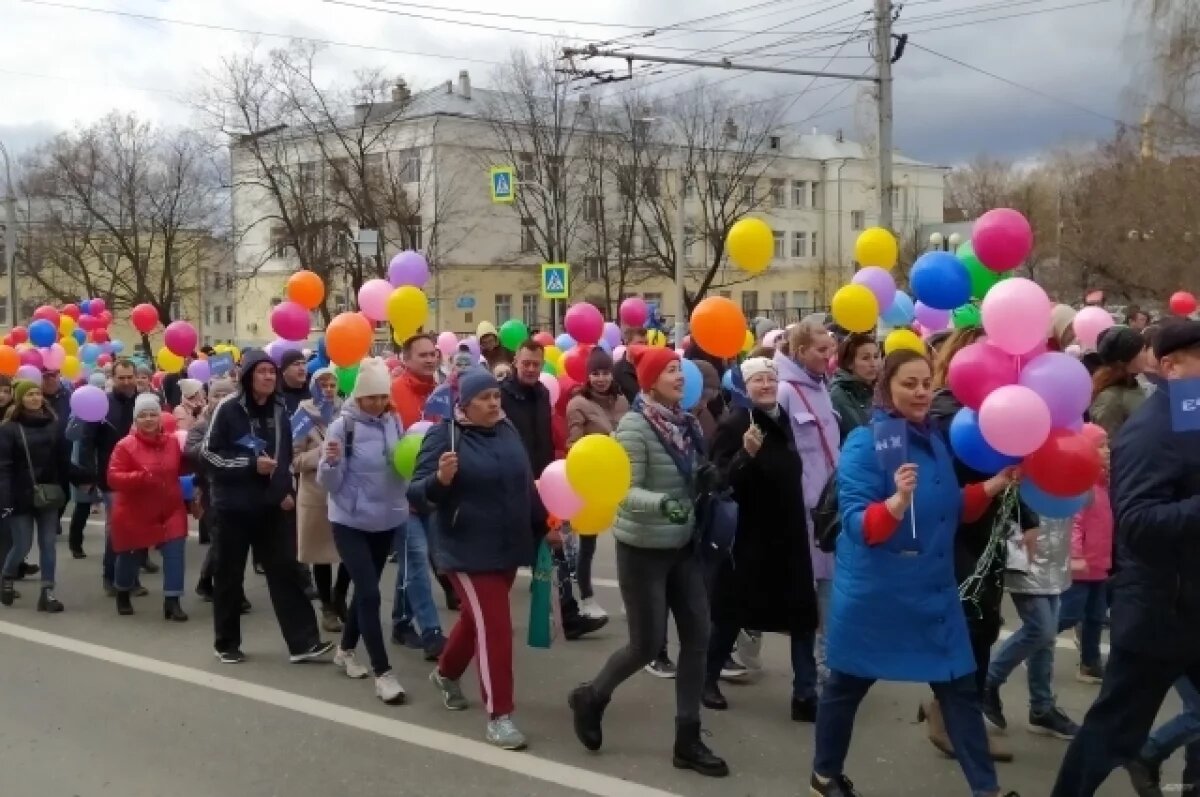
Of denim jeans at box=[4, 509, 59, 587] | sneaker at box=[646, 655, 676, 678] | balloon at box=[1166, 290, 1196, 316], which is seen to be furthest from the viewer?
balloon at box=[1166, 290, 1196, 316]

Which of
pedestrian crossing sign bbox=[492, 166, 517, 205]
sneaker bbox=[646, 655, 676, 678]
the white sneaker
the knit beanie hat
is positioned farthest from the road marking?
pedestrian crossing sign bbox=[492, 166, 517, 205]

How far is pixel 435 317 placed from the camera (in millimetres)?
49406

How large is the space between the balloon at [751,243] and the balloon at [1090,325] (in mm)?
1891

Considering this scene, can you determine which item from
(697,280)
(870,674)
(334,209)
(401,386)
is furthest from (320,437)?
(697,280)

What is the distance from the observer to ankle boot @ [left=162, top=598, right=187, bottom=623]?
8.10m

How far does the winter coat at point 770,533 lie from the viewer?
219 inches

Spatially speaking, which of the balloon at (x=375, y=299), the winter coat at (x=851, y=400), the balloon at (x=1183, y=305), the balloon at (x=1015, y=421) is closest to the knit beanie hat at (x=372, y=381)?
the balloon at (x=375, y=299)

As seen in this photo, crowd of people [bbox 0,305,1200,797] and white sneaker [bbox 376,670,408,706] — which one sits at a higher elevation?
crowd of people [bbox 0,305,1200,797]

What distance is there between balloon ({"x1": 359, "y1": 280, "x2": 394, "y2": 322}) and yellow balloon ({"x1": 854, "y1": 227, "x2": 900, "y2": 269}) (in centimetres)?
349

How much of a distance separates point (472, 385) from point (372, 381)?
3.89 ft

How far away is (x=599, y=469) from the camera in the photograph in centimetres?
479

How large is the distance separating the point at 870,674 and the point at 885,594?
30 centimetres

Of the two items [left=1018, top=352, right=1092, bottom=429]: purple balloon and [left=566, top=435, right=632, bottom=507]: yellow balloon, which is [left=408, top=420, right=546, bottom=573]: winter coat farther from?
[left=1018, top=352, right=1092, bottom=429]: purple balloon

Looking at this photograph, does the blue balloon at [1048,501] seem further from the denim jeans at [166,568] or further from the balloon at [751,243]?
the denim jeans at [166,568]
